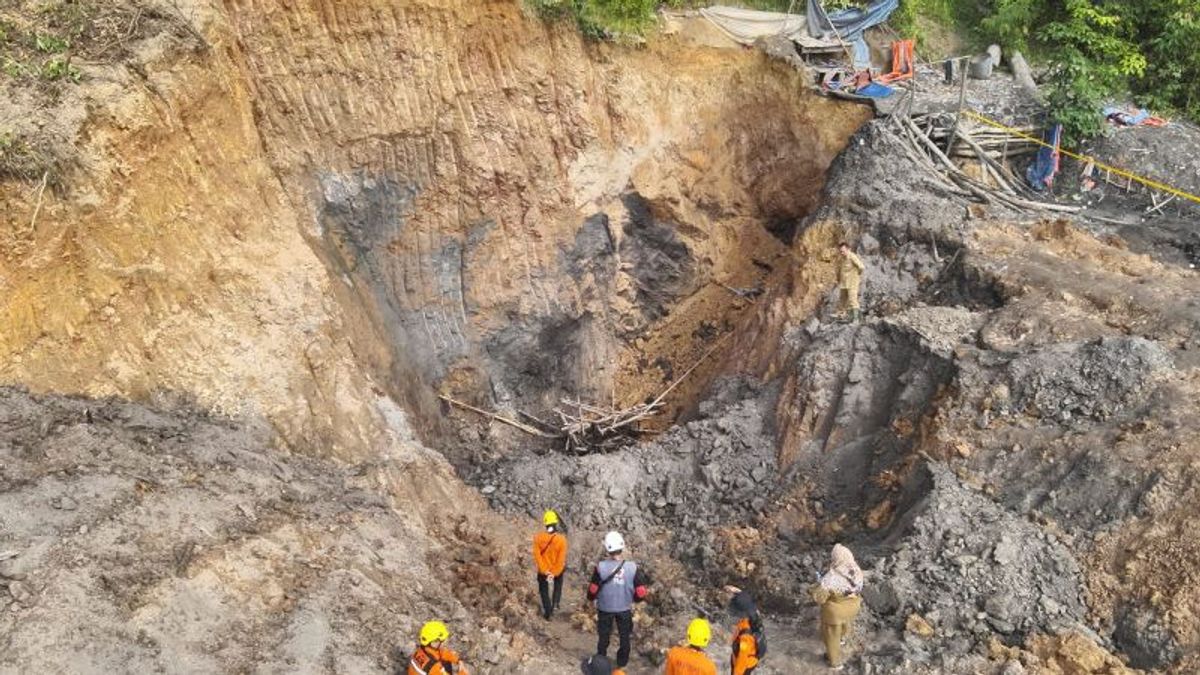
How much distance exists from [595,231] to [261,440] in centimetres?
582

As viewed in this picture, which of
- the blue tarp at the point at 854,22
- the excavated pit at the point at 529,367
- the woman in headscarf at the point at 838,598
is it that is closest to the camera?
the excavated pit at the point at 529,367

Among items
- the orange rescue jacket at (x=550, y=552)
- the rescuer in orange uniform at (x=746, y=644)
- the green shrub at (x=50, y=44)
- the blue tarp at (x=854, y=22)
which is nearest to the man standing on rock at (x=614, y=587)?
the orange rescue jacket at (x=550, y=552)

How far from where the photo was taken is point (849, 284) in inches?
389

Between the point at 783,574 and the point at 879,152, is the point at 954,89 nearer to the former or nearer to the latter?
the point at 879,152

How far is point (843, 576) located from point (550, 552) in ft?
8.30

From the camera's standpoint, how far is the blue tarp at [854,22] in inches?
488

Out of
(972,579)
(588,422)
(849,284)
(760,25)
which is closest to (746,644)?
(972,579)

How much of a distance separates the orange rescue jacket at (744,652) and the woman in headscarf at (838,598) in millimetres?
773

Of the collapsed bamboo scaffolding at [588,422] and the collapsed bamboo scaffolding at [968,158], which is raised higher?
the collapsed bamboo scaffolding at [968,158]

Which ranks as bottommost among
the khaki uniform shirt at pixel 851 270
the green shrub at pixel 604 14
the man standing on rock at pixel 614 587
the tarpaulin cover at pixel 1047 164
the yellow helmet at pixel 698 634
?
the man standing on rock at pixel 614 587

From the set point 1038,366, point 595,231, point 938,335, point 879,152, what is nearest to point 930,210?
point 879,152

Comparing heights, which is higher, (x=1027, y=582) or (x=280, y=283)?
(x=280, y=283)

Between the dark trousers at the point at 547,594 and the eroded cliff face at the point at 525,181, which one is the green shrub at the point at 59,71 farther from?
the dark trousers at the point at 547,594

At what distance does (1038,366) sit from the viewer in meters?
7.85
